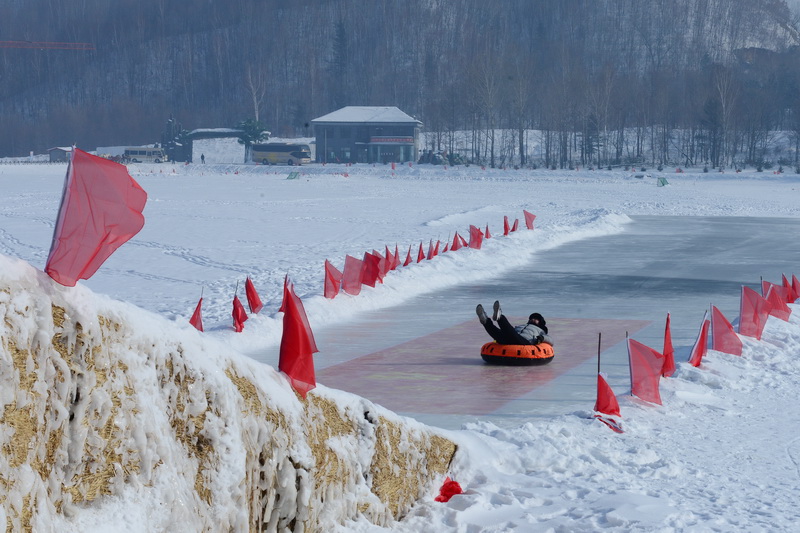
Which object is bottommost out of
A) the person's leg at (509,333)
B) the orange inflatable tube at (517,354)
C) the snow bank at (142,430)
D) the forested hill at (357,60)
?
the orange inflatable tube at (517,354)

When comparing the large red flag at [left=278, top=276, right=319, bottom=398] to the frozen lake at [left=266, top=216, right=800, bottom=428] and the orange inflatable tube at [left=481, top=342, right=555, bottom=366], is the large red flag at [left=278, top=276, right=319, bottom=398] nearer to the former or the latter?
the frozen lake at [left=266, top=216, right=800, bottom=428]

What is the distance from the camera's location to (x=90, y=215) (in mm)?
3928

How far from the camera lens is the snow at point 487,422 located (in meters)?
6.39

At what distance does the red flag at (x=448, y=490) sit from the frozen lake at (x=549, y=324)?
7.30ft

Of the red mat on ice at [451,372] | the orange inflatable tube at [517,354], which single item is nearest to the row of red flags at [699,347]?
the red mat on ice at [451,372]

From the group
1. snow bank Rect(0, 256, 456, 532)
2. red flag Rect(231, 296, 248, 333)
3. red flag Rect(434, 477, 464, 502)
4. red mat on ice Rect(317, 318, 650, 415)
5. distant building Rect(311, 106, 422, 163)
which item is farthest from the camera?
distant building Rect(311, 106, 422, 163)

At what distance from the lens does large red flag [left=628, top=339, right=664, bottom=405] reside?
9.66m

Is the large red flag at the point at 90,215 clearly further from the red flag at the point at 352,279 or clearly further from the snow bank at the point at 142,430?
the red flag at the point at 352,279

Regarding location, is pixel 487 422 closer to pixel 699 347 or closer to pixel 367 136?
pixel 699 347

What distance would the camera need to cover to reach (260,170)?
289 feet

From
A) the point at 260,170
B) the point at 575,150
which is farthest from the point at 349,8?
the point at 260,170

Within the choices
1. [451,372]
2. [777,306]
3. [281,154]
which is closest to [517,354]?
[451,372]

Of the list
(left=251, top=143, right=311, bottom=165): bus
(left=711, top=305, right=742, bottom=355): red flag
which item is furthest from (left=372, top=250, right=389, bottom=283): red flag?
(left=251, top=143, right=311, bottom=165): bus

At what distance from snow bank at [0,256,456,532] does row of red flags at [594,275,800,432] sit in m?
4.09
